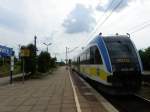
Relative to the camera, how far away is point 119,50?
1814 cm

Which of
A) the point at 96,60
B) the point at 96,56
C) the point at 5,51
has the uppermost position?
the point at 5,51

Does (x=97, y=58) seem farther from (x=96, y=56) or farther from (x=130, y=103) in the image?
(x=130, y=103)

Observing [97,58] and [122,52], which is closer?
[122,52]

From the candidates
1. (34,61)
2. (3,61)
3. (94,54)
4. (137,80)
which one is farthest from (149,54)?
(3,61)

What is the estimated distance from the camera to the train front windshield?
17344 millimetres

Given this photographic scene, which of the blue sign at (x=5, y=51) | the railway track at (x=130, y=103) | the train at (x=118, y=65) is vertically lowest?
the railway track at (x=130, y=103)

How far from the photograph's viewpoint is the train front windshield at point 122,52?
17344mm

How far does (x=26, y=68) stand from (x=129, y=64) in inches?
1004

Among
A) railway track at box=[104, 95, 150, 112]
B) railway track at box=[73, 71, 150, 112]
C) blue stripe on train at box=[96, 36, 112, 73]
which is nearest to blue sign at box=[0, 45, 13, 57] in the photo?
blue stripe on train at box=[96, 36, 112, 73]

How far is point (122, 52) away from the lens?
18.0 m

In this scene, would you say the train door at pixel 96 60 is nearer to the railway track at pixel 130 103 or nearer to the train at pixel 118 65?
the train at pixel 118 65

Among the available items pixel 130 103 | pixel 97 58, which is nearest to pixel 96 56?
pixel 97 58

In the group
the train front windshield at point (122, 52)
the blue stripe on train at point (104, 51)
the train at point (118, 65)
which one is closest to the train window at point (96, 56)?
the train at point (118, 65)

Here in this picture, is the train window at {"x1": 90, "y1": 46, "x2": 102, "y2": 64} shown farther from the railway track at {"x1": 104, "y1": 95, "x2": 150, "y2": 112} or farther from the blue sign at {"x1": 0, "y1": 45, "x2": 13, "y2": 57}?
the blue sign at {"x1": 0, "y1": 45, "x2": 13, "y2": 57}
